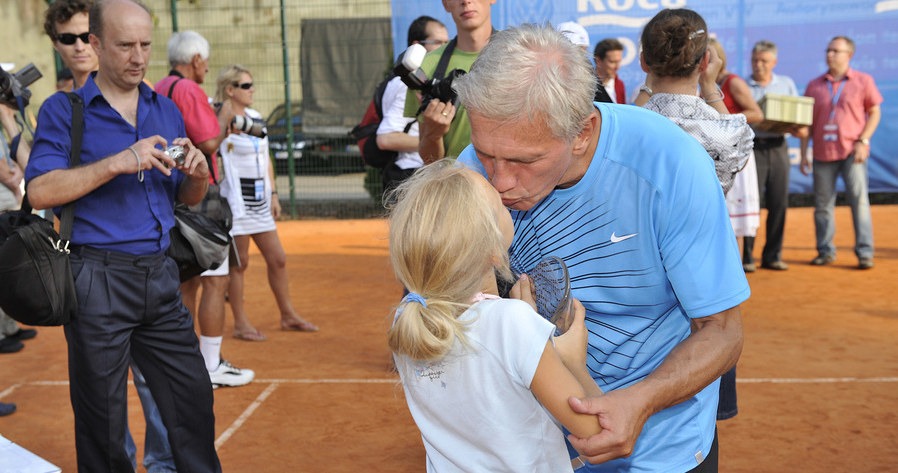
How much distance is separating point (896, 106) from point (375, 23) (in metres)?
8.32

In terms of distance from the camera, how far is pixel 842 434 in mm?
4488

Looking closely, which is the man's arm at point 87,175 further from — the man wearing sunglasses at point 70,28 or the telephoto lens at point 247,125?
the telephoto lens at point 247,125

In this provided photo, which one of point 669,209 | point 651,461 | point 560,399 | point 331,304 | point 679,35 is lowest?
point 331,304

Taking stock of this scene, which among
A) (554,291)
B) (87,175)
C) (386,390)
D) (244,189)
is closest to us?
(554,291)

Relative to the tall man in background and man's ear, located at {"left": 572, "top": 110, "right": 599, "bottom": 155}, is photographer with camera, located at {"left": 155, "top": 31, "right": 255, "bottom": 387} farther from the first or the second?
the tall man in background

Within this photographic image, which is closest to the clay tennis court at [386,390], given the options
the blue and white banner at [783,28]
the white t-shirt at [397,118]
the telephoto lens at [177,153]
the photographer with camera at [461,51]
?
the photographer with camera at [461,51]

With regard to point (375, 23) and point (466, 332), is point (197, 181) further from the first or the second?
point (375, 23)

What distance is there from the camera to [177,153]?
134 inches

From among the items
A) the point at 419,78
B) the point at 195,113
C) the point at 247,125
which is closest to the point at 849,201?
the point at 247,125

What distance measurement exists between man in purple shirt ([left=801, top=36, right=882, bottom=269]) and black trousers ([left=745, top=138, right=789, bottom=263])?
1.79 feet

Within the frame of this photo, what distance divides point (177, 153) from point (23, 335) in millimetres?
4566

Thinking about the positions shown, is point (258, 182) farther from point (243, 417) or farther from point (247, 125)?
Answer: point (243, 417)

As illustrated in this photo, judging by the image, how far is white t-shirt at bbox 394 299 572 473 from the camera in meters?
1.84

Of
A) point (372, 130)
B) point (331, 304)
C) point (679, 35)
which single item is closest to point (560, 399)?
point (679, 35)
